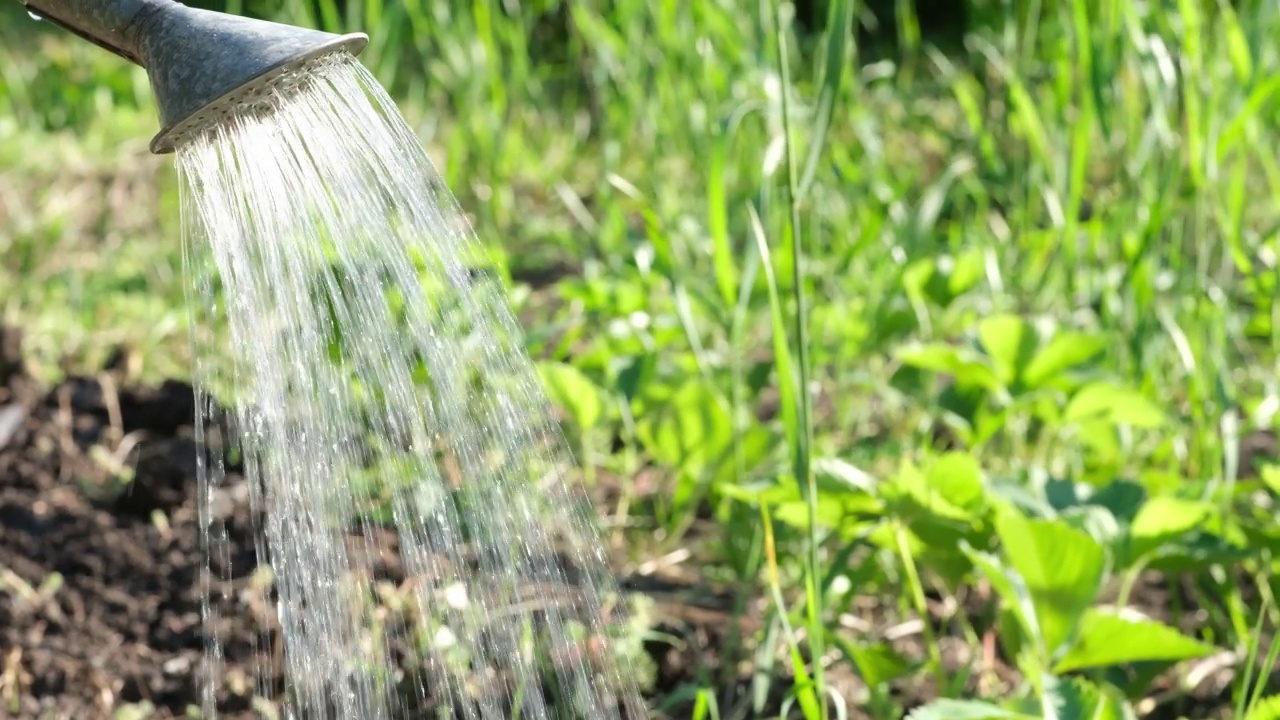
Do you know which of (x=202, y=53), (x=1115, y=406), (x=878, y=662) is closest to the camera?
(x=202, y=53)

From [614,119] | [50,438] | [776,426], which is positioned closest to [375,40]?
[614,119]

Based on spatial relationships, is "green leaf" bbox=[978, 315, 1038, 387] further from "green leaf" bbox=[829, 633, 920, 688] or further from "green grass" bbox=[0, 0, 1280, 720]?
"green leaf" bbox=[829, 633, 920, 688]

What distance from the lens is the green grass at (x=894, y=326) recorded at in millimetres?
1490

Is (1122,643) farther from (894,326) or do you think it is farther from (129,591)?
(129,591)

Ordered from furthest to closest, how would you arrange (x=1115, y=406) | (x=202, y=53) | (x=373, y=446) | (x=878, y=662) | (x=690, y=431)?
1. (x=373, y=446)
2. (x=690, y=431)
3. (x=1115, y=406)
4. (x=878, y=662)
5. (x=202, y=53)

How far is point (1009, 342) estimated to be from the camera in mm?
1860

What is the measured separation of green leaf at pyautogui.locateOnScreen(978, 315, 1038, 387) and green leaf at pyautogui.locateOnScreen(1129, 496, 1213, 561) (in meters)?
0.39

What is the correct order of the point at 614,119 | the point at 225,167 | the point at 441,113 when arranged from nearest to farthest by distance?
the point at 225,167
the point at 614,119
the point at 441,113

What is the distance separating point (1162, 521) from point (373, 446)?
1107 mm

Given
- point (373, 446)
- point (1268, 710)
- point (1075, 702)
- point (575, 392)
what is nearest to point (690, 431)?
point (575, 392)

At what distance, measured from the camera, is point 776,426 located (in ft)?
6.91

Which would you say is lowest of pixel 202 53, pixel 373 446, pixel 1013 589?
pixel 373 446

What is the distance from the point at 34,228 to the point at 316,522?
1997 millimetres

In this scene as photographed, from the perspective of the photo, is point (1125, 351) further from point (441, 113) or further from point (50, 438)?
point (441, 113)
